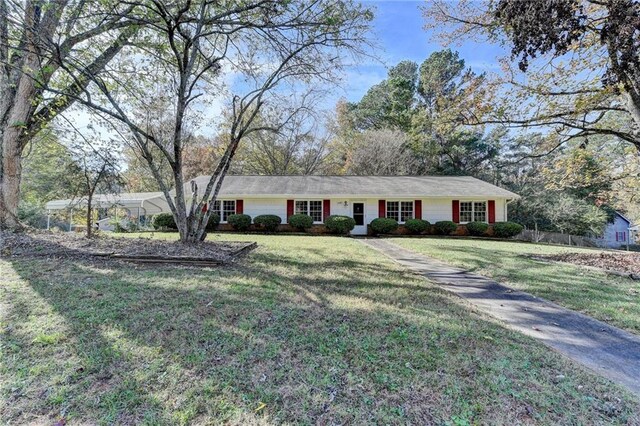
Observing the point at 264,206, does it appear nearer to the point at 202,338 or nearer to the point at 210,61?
the point at 210,61

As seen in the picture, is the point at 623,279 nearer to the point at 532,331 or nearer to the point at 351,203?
the point at 532,331

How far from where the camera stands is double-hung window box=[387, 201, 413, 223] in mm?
18000

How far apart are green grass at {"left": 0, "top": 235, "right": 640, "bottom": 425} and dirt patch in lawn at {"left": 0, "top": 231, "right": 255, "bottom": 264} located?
6.58ft

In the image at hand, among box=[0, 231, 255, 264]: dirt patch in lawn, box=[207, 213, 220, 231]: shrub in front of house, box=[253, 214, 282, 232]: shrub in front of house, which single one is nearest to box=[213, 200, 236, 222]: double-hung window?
box=[207, 213, 220, 231]: shrub in front of house

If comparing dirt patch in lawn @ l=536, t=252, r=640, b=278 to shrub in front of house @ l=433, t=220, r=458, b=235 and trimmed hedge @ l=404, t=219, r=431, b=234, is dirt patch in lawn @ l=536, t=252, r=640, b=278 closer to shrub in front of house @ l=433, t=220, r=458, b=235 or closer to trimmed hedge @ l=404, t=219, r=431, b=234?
shrub in front of house @ l=433, t=220, r=458, b=235

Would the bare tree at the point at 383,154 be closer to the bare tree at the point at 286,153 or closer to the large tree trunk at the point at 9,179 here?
the bare tree at the point at 286,153

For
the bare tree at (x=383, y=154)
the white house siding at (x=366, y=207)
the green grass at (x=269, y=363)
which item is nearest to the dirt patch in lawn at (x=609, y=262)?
the green grass at (x=269, y=363)

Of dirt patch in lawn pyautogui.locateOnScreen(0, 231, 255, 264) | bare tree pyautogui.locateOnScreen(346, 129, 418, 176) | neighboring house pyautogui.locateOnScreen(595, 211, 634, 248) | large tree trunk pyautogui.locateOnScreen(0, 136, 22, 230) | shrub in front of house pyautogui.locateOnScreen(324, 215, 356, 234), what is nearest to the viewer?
dirt patch in lawn pyautogui.locateOnScreen(0, 231, 255, 264)

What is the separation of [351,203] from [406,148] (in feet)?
38.1

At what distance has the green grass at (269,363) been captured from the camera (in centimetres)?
217

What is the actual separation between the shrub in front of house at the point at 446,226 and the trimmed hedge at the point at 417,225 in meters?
0.56

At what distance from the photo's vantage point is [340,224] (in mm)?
16688

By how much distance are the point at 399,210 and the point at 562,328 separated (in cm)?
1432

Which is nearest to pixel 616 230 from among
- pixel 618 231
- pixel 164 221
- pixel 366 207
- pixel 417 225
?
pixel 618 231
